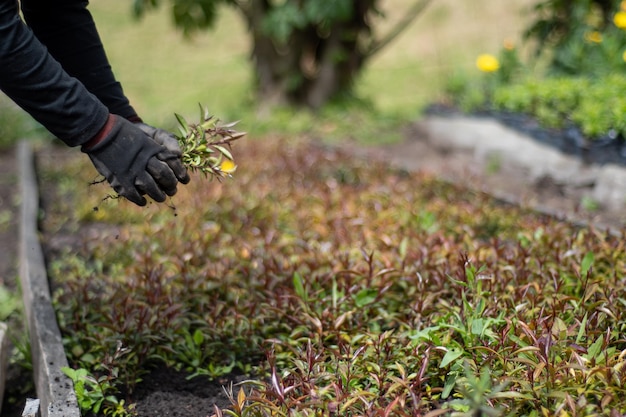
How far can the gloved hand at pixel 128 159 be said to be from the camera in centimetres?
235

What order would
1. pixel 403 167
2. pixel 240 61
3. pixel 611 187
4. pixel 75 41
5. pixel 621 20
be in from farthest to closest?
pixel 240 61
pixel 621 20
pixel 403 167
pixel 611 187
pixel 75 41

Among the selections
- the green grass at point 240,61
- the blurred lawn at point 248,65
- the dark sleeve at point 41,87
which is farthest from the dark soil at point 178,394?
the green grass at point 240,61

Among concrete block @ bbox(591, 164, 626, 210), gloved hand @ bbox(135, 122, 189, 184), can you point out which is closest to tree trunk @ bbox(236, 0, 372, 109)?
concrete block @ bbox(591, 164, 626, 210)

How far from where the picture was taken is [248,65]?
12125mm

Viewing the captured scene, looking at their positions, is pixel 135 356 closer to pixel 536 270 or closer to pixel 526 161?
pixel 536 270

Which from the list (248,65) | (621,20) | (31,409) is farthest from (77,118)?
(248,65)

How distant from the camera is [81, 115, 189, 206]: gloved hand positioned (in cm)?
235

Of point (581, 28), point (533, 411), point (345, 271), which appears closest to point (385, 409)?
point (533, 411)

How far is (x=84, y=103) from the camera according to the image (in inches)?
90.4

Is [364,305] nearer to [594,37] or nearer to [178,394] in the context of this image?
[178,394]

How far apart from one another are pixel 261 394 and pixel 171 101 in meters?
8.27

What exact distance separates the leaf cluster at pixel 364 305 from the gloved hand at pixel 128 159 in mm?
707

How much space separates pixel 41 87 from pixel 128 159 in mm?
359

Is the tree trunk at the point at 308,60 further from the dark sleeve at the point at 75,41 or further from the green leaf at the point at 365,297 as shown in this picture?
the green leaf at the point at 365,297
